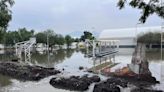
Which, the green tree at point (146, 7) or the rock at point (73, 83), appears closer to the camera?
the green tree at point (146, 7)

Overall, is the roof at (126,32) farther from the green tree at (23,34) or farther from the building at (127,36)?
the green tree at (23,34)

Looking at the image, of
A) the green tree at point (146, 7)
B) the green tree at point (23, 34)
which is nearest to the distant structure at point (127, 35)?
the green tree at point (23, 34)

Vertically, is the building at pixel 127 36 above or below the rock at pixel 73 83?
above

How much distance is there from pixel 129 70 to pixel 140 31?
5014cm

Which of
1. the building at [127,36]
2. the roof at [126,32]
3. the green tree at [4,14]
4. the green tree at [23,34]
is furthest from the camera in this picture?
the green tree at [23,34]

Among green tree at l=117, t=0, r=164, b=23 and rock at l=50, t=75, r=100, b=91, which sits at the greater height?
green tree at l=117, t=0, r=164, b=23

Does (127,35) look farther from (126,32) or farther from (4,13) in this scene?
(4,13)

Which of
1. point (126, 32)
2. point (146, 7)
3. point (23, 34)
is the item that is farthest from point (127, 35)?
point (146, 7)

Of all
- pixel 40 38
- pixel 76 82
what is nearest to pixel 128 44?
pixel 40 38

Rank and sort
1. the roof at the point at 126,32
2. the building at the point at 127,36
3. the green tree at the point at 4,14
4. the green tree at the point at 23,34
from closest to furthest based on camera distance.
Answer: the green tree at the point at 4,14, the building at the point at 127,36, the roof at the point at 126,32, the green tree at the point at 23,34

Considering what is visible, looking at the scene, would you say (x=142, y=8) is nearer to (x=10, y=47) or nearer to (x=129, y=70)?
(x=129, y=70)

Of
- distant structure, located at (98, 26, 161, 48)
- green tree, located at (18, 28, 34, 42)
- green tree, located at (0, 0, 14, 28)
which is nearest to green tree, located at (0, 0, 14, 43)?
green tree, located at (0, 0, 14, 28)

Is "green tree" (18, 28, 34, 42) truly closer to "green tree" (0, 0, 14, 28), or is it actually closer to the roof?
the roof

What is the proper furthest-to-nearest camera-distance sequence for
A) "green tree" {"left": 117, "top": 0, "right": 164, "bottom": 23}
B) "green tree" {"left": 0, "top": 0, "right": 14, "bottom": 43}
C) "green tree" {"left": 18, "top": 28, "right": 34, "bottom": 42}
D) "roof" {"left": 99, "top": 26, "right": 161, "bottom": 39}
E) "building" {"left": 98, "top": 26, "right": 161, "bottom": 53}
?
"green tree" {"left": 18, "top": 28, "right": 34, "bottom": 42}, "roof" {"left": 99, "top": 26, "right": 161, "bottom": 39}, "building" {"left": 98, "top": 26, "right": 161, "bottom": 53}, "green tree" {"left": 0, "top": 0, "right": 14, "bottom": 43}, "green tree" {"left": 117, "top": 0, "right": 164, "bottom": 23}
